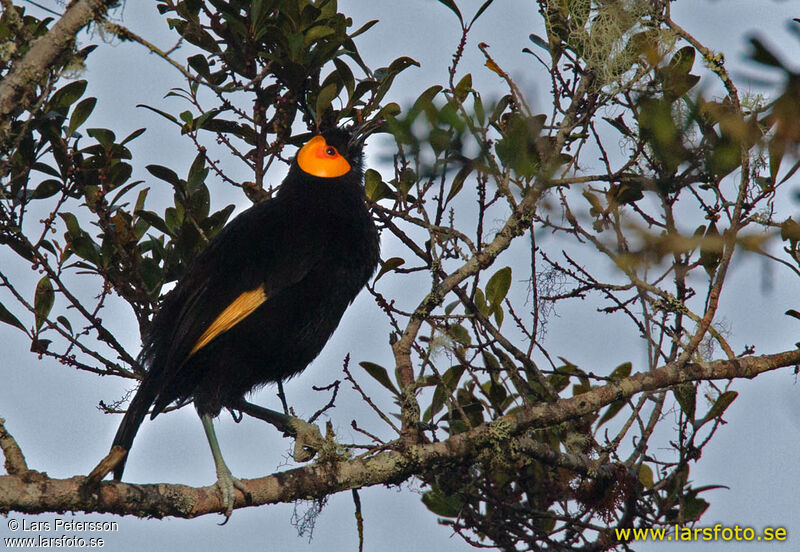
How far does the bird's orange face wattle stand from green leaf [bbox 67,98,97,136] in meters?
0.97

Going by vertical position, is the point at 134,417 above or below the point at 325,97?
below

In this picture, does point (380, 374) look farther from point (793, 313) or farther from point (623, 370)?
point (793, 313)

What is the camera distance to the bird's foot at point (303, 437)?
321 cm

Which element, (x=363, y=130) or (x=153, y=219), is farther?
(x=363, y=130)

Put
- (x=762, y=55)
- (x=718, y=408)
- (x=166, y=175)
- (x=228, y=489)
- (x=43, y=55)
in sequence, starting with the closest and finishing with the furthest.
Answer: (x=762, y=55), (x=43, y=55), (x=228, y=489), (x=718, y=408), (x=166, y=175)

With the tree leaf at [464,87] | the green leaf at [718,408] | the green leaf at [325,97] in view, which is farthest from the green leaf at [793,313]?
the green leaf at [325,97]

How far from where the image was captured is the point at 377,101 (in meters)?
3.54

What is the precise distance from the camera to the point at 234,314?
3.35m

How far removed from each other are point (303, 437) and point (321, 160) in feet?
4.21

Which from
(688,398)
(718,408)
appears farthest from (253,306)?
(718,408)

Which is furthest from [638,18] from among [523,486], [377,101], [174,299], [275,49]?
[174,299]

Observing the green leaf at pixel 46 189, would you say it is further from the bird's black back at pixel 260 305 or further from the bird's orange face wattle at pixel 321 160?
the bird's orange face wattle at pixel 321 160

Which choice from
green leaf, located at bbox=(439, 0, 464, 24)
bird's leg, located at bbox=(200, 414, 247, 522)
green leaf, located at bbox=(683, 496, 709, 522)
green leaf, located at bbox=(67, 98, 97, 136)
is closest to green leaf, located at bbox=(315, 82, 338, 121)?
green leaf, located at bbox=(439, 0, 464, 24)

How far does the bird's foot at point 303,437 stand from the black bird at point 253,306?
0.77 feet
